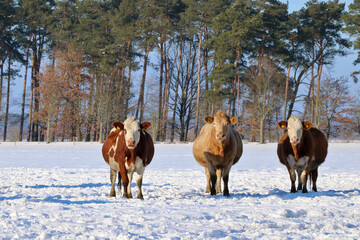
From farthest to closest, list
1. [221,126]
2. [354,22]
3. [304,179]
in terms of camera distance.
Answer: [354,22]
[304,179]
[221,126]

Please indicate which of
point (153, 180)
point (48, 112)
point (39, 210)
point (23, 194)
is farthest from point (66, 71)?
point (39, 210)

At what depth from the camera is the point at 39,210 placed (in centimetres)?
698

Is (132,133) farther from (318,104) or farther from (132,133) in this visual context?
(318,104)

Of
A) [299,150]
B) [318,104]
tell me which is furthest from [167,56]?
[299,150]

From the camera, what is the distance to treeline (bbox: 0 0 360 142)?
4250cm

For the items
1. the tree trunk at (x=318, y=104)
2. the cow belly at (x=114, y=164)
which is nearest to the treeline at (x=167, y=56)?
the tree trunk at (x=318, y=104)

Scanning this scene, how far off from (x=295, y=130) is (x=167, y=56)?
124ft

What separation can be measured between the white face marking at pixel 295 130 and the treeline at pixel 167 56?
31.2 metres

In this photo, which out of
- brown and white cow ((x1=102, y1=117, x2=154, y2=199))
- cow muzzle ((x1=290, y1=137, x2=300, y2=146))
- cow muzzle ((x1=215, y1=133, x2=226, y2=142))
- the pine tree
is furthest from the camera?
the pine tree

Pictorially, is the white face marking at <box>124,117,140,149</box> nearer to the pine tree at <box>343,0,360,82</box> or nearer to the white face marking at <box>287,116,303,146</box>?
the white face marking at <box>287,116,303,146</box>

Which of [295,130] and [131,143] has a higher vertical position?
[295,130]

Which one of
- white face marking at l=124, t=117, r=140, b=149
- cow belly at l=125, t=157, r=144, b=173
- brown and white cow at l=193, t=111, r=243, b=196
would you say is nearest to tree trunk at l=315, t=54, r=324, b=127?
brown and white cow at l=193, t=111, r=243, b=196

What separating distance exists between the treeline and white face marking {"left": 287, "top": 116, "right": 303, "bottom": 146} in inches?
1230

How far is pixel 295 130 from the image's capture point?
1027 cm
